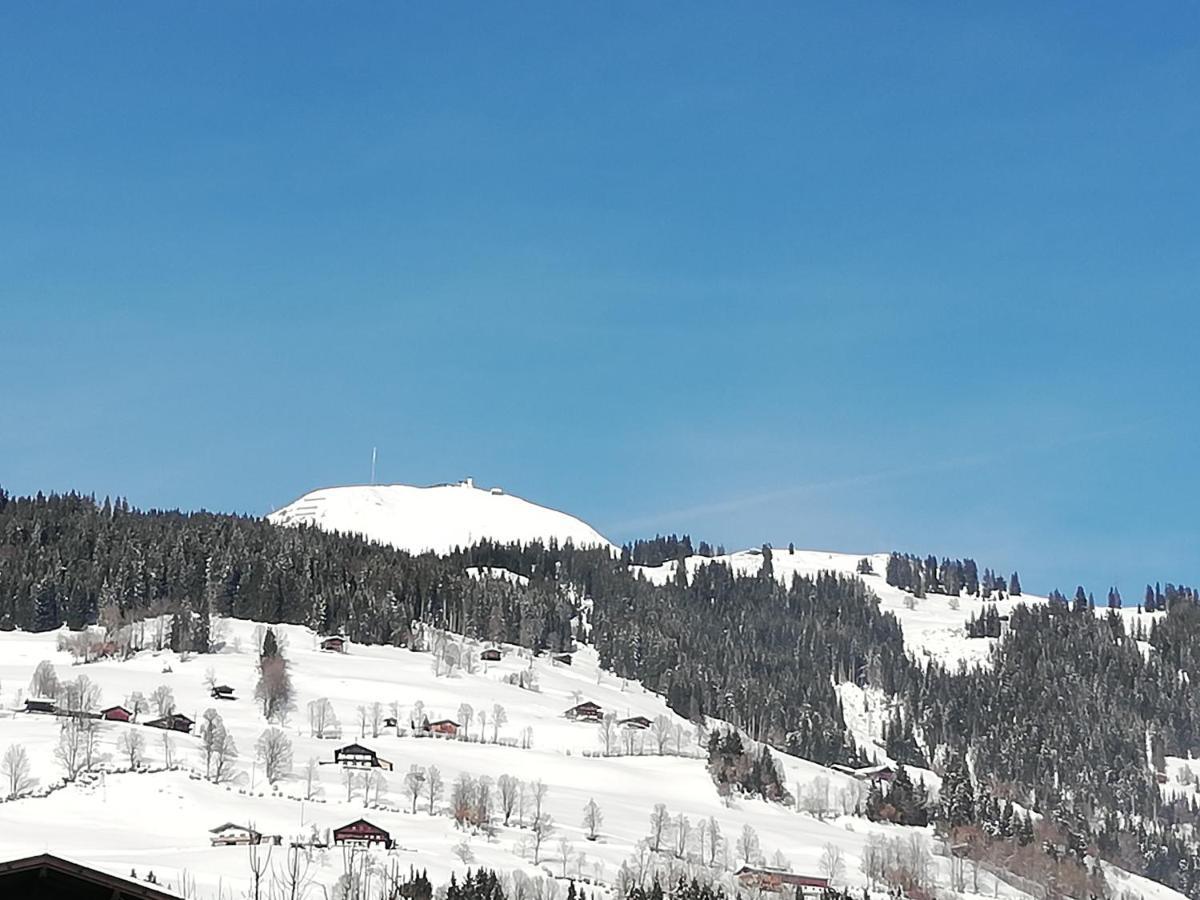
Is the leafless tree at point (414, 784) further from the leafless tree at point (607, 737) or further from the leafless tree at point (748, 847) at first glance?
the leafless tree at point (607, 737)

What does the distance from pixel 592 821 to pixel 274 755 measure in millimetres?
28120

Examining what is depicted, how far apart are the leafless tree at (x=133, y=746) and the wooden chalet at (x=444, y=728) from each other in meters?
40.1

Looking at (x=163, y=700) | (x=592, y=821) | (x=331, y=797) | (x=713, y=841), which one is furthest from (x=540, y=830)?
(x=163, y=700)

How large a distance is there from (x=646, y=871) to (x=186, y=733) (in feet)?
171

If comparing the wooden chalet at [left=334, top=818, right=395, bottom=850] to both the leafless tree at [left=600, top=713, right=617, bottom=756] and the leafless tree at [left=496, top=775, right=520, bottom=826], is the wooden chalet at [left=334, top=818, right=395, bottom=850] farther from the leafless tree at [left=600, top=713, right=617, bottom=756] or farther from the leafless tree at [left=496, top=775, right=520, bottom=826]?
the leafless tree at [left=600, top=713, right=617, bottom=756]

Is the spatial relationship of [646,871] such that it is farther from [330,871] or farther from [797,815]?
[797,815]

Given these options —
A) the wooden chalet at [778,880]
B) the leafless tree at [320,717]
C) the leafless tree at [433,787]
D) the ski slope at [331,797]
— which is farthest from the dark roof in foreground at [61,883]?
the leafless tree at [320,717]

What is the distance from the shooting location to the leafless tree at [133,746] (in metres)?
137

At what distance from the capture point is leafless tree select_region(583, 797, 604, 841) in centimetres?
13988

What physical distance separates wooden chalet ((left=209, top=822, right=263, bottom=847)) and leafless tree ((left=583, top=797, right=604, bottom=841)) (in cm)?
3312

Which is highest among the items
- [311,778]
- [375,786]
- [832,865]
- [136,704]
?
[136,704]

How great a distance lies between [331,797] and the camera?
5438 inches

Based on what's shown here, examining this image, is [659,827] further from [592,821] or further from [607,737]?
[607,737]

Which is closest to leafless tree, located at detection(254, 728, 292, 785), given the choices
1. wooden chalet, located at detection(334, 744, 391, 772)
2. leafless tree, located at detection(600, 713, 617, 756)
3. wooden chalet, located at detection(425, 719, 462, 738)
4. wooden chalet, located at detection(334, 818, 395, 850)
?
wooden chalet, located at detection(334, 744, 391, 772)
